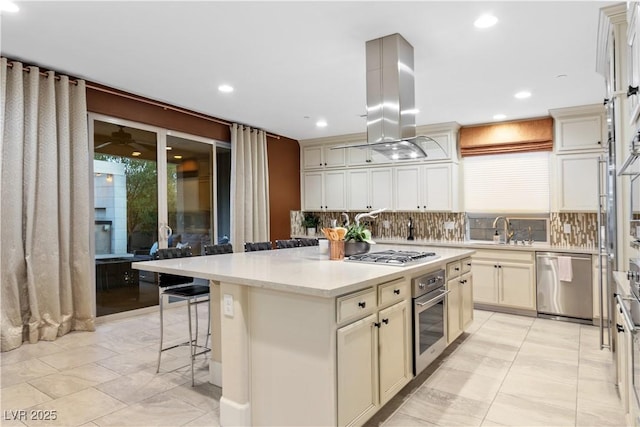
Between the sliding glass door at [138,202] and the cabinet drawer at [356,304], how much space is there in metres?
3.16

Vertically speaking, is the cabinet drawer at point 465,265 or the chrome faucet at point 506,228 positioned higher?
the chrome faucet at point 506,228

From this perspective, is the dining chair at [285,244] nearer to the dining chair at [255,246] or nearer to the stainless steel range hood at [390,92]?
the dining chair at [255,246]

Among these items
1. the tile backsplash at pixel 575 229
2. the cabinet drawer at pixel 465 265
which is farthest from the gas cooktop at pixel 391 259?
the tile backsplash at pixel 575 229

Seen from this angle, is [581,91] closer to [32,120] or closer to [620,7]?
[620,7]

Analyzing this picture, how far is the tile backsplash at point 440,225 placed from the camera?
504cm

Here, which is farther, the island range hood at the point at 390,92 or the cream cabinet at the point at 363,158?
the cream cabinet at the point at 363,158

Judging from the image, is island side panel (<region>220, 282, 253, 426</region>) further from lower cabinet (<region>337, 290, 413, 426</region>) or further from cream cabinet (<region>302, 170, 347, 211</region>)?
cream cabinet (<region>302, 170, 347, 211</region>)

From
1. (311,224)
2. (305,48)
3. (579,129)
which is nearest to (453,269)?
(305,48)

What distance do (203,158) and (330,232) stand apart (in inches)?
132

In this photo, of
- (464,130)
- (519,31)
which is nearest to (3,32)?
(519,31)

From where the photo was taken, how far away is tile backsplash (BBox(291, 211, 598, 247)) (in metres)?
5.04

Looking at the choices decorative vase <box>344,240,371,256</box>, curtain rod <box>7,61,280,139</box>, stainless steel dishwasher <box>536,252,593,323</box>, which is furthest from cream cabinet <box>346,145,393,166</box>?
decorative vase <box>344,240,371,256</box>

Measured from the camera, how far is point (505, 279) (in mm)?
4938

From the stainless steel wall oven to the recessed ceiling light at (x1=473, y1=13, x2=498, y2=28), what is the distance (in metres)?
1.90
